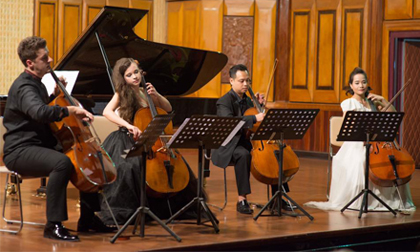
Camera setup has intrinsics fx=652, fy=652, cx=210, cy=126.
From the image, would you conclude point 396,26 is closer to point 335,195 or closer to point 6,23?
point 335,195

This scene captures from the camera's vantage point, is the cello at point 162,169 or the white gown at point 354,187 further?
the white gown at point 354,187

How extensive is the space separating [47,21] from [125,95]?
589 cm

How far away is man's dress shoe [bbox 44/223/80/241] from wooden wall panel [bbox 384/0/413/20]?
19.3 ft

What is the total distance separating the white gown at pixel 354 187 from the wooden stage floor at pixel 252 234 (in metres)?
0.17

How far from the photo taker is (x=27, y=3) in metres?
9.58

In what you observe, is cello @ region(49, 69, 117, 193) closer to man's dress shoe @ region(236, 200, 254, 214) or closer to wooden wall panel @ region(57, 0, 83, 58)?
man's dress shoe @ region(236, 200, 254, 214)

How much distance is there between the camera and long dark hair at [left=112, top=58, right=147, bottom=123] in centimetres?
438

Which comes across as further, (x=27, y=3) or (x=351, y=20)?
(x=27, y=3)

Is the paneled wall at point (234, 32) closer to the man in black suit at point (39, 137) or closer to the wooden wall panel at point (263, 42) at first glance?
the wooden wall panel at point (263, 42)

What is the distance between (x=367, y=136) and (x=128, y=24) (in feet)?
8.36

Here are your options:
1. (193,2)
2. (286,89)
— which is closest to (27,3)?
(193,2)

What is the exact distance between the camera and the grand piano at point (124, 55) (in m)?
5.77

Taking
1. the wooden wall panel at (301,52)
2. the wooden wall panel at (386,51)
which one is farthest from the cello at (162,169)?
the wooden wall panel at (301,52)

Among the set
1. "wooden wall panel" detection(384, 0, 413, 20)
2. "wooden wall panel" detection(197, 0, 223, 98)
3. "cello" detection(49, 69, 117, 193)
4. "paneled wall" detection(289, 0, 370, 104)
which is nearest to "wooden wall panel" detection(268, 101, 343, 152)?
"paneled wall" detection(289, 0, 370, 104)
